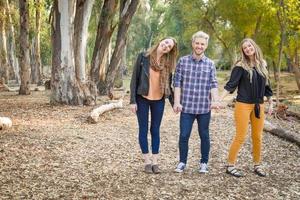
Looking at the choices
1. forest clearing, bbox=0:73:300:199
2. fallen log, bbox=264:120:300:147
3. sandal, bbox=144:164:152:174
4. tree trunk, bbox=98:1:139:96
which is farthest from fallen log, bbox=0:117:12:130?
tree trunk, bbox=98:1:139:96

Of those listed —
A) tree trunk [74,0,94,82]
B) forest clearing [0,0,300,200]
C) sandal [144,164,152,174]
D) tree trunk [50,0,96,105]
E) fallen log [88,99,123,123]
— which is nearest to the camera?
forest clearing [0,0,300,200]

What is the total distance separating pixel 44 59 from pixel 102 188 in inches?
2471

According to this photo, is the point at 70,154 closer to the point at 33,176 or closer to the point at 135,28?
the point at 33,176

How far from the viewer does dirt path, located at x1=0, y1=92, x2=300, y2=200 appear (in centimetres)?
567

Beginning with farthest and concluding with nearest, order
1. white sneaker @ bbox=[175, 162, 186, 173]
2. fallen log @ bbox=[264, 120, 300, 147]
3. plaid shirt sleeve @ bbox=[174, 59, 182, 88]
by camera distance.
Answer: fallen log @ bbox=[264, 120, 300, 147], white sneaker @ bbox=[175, 162, 186, 173], plaid shirt sleeve @ bbox=[174, 59, 182, 88]

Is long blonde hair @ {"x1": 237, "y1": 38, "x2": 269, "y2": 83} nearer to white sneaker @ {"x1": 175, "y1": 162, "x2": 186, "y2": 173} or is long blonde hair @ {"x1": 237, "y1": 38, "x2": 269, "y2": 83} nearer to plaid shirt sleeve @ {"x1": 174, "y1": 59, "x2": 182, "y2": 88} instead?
plaid shirt sleeve @ {"x1": 174, "y1": 59, "x2": 182, "y2": 88}

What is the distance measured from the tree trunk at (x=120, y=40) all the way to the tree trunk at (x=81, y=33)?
2706 mm

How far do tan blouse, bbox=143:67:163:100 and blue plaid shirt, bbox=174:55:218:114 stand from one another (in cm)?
25

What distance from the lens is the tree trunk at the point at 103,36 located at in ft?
62.5

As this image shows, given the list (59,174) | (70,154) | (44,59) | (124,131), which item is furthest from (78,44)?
(44,59)

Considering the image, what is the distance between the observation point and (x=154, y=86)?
20.0ft

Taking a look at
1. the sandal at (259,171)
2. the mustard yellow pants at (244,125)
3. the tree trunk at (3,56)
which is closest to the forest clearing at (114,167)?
the sandal at (259,171)

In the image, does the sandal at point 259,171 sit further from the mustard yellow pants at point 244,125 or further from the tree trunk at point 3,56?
the tree trunk at point 3,56

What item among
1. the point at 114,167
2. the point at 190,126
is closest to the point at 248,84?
the point at 190,126
